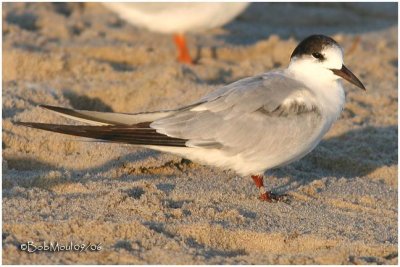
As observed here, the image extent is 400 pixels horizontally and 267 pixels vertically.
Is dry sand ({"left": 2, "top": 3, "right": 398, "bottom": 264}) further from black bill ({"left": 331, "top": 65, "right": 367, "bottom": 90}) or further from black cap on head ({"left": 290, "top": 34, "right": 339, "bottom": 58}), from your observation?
black cap on head ({"left": 290, "top": 34, "right": 339, "bottom": 58})

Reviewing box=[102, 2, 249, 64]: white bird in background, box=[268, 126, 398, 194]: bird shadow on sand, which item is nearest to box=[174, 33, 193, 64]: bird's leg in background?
box=[102, 2, 249, 64]: white bird in background

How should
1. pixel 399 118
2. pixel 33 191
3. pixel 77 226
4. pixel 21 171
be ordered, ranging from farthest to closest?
1. pixel 399 118
2. pixel 21 171
3. pixel 33 191
4. pixel 77 226

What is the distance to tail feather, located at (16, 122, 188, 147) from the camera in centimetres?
398

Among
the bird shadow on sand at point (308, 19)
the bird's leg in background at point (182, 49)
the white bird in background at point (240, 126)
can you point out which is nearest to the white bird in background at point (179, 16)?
the bird's leg in background at point (182, 49)

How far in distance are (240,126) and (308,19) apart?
5034 millimetres

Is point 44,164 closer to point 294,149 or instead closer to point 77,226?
point 77,226

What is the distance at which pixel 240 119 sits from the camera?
4.21 meters

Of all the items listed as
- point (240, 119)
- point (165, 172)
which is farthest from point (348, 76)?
Answer: point (165, 172)

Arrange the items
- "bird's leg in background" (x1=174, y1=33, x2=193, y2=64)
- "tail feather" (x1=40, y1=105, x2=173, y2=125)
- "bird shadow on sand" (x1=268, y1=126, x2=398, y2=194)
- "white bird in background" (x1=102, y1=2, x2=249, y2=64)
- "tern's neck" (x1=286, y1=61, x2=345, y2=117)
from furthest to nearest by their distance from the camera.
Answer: "white bird in background" (x1=102, y1=2, x2=249, y2=64), "bird's leg in background" (x1=174, y1=33, x2=193, y2=64), "bird shadow on sand" (x1=268, y1=126, x2=398, y2=194), "tern's neck" (x1=286, y1=61, x2=345, y2=117), "tail feather" (x1=40, y1=105, x2=173, y2=125)

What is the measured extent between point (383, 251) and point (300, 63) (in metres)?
1.30

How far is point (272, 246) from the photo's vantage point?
12.0ft

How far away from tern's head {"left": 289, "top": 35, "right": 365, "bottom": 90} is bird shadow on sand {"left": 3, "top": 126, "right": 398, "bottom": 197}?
64 cm

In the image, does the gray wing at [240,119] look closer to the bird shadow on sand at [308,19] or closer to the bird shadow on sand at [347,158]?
the bird shadow on sand at [347,158]

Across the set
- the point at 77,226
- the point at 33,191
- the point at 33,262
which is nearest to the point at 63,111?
the point at 33,191
